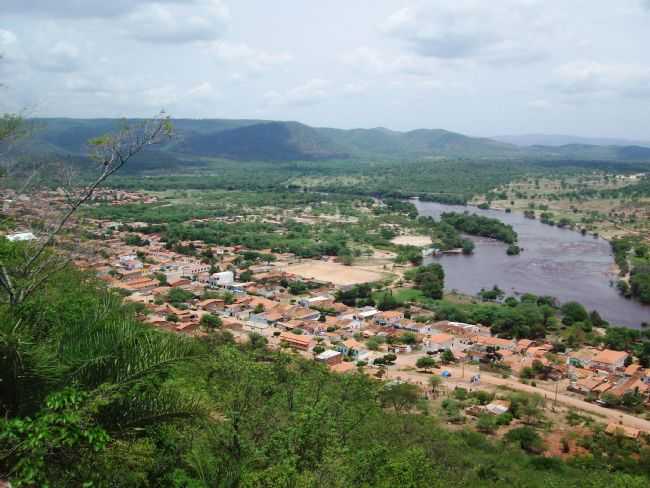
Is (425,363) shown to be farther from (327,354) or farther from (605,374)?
(605,374)

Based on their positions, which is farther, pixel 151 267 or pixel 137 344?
pixel 151 267

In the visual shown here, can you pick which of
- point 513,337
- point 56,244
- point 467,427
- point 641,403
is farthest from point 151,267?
point 56,244

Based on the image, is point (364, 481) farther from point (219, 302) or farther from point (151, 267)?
point (151, 267)

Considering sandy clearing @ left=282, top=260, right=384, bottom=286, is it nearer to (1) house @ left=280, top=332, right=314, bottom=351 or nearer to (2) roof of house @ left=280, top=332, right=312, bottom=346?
(2) roof of house @ left=280, top=332, right=312, bottom=346

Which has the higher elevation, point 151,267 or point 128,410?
point 128,410

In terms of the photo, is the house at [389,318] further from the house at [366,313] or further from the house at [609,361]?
the house at [609,361]

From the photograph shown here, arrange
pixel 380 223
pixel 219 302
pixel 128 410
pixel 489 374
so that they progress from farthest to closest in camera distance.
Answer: pixel 380 223
pixel 219 302
pixel 489 374
pixel 128 410

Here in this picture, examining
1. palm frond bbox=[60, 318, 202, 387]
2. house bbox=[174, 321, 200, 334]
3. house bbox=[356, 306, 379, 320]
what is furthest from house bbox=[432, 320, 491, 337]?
palm frond bbox=[60, 318, 202, 387]

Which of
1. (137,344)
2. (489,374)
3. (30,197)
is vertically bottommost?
(489,374)
